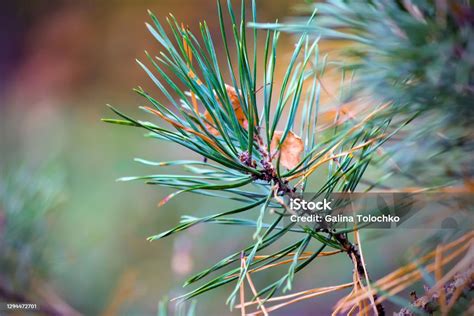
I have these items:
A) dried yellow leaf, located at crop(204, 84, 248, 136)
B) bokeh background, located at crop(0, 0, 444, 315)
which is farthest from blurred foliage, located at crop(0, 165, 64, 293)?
dried yellow leaf, located at crop(204, 84, 248, 136)

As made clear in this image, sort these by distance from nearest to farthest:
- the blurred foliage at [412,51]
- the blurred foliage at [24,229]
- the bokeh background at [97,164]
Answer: the blurred foliage at [412,51]
the blurred foliage at [24,229]
the bokeh background at [97,164]

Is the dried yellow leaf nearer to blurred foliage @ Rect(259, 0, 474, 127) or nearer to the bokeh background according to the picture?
blurred foliage @ Rect(259, 0, 474, 127)

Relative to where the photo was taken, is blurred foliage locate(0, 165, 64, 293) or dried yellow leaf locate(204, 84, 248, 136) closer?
dried yellow leaf locate(204, 84, 248, 136)

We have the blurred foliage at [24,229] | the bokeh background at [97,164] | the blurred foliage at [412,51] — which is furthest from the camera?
the bokeh background at [97,164]

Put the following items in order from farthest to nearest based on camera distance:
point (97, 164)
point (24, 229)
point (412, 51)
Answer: point (97, 164) < point (24, 229) < point (412, 51)

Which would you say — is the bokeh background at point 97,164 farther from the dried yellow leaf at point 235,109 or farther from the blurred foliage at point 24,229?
the dried yellow leaf at point 235,109

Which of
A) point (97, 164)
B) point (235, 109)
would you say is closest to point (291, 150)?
point (235, 109)

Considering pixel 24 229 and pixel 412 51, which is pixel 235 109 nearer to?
pixel 412 51

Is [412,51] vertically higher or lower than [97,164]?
lower

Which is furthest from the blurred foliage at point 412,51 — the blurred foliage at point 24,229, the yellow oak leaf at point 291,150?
the blurred foliage at point 24,229

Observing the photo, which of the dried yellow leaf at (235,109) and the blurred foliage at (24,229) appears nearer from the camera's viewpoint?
the dried yellow leaf at (235,109)
